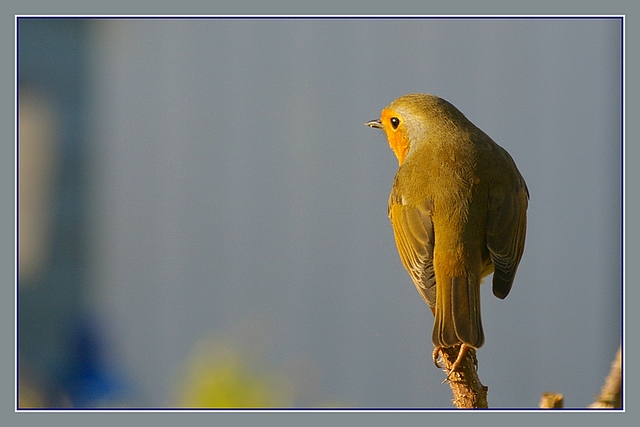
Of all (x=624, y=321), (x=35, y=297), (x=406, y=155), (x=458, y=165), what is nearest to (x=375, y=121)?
(x=406, y=155)

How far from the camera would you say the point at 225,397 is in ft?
10.7

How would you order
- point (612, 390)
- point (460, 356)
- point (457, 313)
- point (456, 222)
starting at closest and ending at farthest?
point (612, 390)
point (460, 356)
point (457, 313)
point (456, 222)

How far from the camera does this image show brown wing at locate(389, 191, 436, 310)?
3299 mm

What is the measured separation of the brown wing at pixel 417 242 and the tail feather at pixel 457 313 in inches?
2.3

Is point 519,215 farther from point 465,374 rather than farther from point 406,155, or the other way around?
point 465,374

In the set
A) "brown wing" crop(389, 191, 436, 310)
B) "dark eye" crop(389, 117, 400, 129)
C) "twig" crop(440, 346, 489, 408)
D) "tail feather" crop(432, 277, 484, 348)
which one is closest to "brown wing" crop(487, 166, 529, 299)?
"tail feather" crop(432, 277, 484, 348)

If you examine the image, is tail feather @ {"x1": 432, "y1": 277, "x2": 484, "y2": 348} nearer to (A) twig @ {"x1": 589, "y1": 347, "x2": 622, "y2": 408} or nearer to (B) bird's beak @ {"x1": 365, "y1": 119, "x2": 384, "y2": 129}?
(A) twig @ {"x1": 589, "y1": 347, "x2": 622, "y2": 408}

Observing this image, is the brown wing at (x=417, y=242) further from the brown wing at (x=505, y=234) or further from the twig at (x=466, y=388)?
the twig at (x=466, y=388)

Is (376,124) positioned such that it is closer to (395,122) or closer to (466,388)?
(395,122)

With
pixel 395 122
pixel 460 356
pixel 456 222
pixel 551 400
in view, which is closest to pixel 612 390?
pixel 551 400

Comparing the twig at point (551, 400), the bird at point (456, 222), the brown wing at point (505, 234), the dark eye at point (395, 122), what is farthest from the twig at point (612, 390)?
the dark eye at point (395, 122)

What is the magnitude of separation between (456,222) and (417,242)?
0.59ft

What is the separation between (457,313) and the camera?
3.13 metres

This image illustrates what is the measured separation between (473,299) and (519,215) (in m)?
0.54
